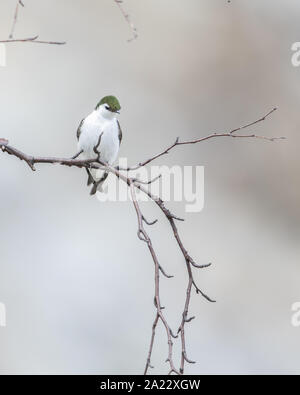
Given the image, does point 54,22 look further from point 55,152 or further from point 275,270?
point 275,270

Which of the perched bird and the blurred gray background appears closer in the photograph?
the perched bird

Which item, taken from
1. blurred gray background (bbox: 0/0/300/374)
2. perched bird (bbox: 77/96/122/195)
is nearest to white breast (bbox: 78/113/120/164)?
perched bird (bbox: 77/96/122/195)

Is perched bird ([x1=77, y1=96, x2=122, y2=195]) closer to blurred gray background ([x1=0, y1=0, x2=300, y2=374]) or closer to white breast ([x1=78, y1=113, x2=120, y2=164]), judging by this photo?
white breast ([x1=78, y1=113, x2=120, y2=164])

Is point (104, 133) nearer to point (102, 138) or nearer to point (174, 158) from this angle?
Answer: point (102, 138)

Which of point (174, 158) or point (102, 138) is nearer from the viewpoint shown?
point (102, 138)

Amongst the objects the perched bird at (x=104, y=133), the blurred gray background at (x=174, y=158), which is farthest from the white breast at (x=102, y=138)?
the blurred gray background at (x=174, y=158)

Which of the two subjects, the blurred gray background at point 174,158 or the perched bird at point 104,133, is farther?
the blurred gray background at point 174,158

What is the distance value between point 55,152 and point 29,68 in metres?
1.23

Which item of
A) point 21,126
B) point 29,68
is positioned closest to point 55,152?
point 21,126

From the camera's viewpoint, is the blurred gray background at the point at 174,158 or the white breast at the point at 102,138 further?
the blurred gray background at the point at 174,158

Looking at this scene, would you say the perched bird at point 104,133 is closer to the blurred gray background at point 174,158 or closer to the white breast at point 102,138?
the white breast at point 102,138

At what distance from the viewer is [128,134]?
905 centimetres

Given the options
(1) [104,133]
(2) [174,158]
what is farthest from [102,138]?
(2) [174,158]

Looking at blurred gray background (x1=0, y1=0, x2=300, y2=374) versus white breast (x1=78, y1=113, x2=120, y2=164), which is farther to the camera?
blurred gray background (x1=0, y1=0, x2=300, y2=374)
